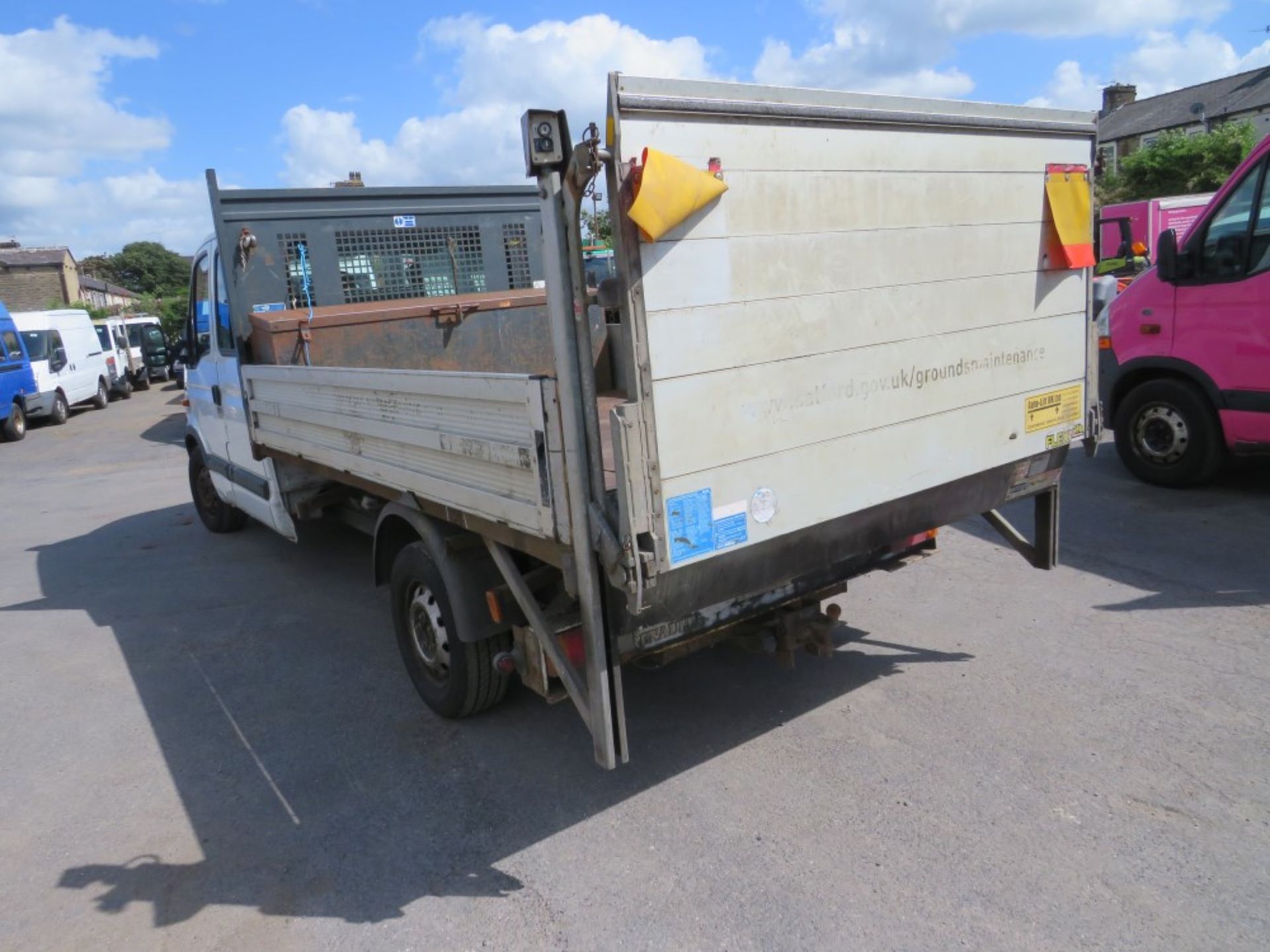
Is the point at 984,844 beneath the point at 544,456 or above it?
beneath

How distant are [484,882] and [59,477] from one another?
492 inches

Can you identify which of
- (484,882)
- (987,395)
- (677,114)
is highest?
(677,114)

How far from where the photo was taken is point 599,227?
316 centimetres

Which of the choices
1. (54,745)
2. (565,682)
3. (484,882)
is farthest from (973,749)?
(54,745)

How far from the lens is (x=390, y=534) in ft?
14.6

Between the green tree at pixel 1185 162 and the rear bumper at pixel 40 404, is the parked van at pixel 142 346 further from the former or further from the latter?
the green tree at pixel 1185 162

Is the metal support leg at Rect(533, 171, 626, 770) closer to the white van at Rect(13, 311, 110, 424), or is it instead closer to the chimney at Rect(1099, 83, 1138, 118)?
the white van at Rect(13, 311, 110, 424)

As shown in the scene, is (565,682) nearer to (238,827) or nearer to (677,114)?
(238,827)

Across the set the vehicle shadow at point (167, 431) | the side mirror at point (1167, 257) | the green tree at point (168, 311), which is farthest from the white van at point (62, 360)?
the side mirror at point (1167, 257)

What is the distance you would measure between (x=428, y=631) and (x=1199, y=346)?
5915mm

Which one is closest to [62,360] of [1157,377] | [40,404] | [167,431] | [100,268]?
[40,404]

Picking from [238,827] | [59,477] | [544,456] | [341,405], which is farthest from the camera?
[59,477]

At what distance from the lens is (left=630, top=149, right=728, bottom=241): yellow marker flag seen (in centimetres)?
251

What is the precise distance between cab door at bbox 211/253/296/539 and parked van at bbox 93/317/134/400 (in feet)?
63.4
